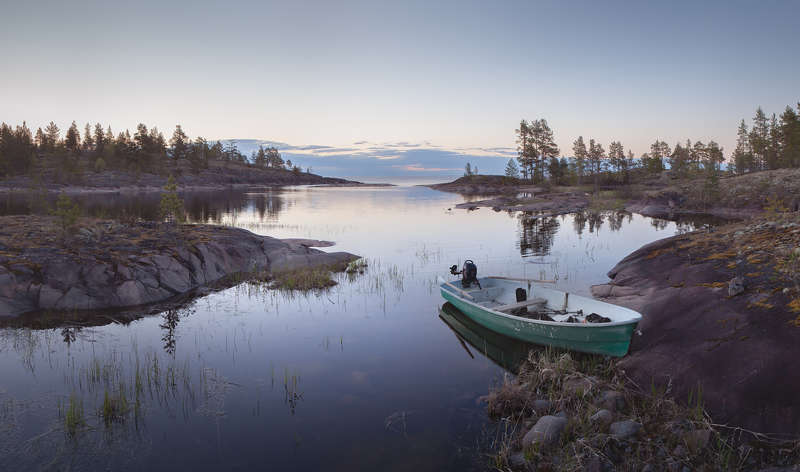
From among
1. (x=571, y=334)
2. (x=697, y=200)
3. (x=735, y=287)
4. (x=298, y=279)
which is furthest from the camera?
(x=697, y=200)

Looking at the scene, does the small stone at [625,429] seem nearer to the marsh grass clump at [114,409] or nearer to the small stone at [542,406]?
the small stone at [542,406]

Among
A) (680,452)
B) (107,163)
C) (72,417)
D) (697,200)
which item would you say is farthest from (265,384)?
(107,163)

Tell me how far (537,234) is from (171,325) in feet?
118

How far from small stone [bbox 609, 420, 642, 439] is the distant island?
92986 millimetres

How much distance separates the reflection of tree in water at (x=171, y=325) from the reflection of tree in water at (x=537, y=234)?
965 inches

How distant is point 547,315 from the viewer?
15.0 metres

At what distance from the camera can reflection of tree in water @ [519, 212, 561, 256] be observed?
34.1 meters

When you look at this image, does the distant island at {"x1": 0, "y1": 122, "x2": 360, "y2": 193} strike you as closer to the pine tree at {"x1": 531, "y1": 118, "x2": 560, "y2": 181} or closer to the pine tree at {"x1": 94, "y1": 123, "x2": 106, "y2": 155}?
the pine tree at {"x1": 94, "y1": 123, "x2": 106, "y2": 155}

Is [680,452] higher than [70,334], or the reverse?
[680,452]

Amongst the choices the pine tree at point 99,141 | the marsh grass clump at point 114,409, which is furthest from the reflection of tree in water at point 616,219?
the pine tree at point 99,141

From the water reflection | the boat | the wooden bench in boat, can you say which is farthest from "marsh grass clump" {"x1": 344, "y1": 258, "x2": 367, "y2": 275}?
the water reflection

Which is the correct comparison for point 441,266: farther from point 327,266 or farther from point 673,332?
point 673,332

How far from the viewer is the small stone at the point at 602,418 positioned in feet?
27.8

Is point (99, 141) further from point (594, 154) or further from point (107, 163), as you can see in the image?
point (594, 154)
